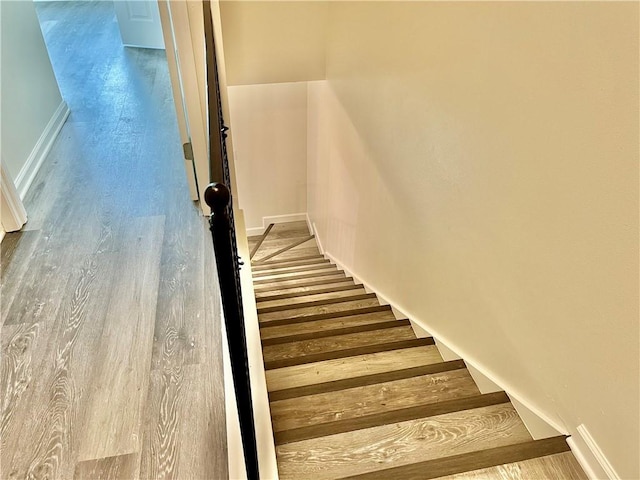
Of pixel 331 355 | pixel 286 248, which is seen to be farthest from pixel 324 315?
pixel 286 248

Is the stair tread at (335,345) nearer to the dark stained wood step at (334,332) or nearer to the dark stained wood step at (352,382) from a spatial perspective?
the dark stained wood step at (334,332)

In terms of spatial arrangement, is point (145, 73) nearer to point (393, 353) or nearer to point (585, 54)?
point (393, 353)

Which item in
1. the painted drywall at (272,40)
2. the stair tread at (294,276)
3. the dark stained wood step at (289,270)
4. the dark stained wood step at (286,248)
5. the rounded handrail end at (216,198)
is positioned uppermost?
the rounded handrail end at (216,198)

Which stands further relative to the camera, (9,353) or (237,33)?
(237,33)

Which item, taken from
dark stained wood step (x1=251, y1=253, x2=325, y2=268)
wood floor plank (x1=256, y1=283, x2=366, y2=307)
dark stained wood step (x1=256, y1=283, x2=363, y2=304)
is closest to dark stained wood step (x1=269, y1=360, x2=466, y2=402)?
wood floor plank (x1=256, y1=283, x2=366, y2=307)

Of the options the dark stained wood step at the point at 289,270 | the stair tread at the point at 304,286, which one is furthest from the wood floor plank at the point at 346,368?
the dark stained wood step at the point at 289,270

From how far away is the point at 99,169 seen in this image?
353 cm

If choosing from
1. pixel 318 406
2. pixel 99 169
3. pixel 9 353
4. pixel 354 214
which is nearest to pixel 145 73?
pixel 99 169

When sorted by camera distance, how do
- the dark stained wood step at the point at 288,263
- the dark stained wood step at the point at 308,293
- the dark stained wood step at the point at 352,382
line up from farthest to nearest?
1. the dark stained wood step at the point at 288,263
2. the dark stained wood step at the point at 308,293
3. the dark stained wood step at the point at 352,382

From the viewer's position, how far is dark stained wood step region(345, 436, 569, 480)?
144 centimetres

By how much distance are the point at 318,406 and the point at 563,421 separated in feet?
2.63

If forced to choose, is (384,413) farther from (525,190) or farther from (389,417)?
(525,190)

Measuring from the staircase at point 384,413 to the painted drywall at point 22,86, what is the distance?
2092 mm

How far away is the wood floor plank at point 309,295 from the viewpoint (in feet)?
11.8
